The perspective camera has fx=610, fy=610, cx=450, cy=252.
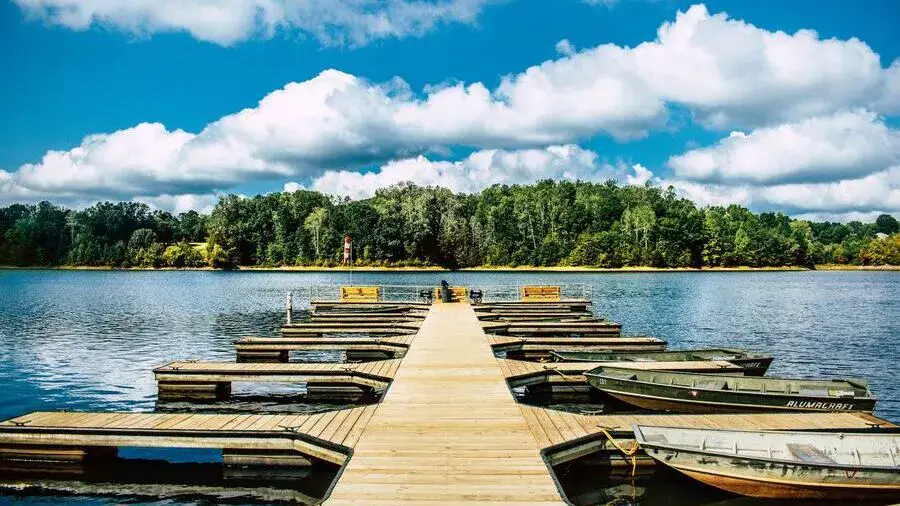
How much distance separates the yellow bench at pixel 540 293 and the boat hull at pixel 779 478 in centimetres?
2761

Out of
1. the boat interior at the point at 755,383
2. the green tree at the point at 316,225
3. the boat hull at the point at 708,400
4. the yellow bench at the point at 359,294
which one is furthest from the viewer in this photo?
the green tree at the point at 316,225

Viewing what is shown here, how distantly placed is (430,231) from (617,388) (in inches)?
3912

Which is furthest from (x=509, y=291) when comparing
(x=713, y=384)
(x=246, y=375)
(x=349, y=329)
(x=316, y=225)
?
(x=316, y=225)

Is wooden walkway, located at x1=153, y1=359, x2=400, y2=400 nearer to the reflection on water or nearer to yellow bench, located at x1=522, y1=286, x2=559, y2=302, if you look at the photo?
the reflection on water

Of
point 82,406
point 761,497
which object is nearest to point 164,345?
point 82,406

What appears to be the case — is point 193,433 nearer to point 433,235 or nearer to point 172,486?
point 172,486

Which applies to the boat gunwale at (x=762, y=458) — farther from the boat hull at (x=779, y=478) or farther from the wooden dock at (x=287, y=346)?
the wooden dock at (x=287, y=346)

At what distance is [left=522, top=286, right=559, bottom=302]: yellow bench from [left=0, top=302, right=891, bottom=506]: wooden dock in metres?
23.4

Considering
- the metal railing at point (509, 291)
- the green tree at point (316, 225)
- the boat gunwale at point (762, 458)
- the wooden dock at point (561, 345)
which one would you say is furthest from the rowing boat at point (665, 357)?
the green tree at point (316, 225)

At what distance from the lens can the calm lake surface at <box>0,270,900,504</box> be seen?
1805 cm

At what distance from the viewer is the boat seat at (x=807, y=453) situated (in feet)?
33.3

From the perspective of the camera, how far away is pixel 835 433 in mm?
10453

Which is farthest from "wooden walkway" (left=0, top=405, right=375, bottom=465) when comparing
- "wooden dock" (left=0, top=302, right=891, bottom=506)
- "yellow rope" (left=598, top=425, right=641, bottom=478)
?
"yellow rope" (left=598, top=425, right=641, bottom=478)

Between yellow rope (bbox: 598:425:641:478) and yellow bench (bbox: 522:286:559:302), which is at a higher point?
yellow bench (bbox: 522:286:559:302)
